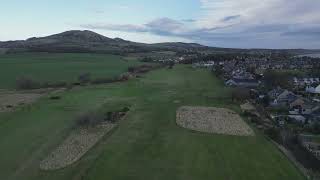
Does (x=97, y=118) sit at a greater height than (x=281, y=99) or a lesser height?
greater

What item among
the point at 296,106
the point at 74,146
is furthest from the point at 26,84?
the point at 296,106

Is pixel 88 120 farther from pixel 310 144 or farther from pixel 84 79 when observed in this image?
pixel 84 79

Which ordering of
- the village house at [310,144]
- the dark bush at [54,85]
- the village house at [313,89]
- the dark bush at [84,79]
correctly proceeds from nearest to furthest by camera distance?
the village house at [310,144] < the village house at [313,89] < the dark bush at [54,85] < the dark bush at [84,79]

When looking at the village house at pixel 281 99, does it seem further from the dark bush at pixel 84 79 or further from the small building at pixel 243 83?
the dark bush at pixel 84 79

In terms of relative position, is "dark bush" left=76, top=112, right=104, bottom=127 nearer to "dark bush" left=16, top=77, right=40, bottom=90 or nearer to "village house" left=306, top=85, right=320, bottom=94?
"dark bush" left=16, top=77, right=40, bottom=90

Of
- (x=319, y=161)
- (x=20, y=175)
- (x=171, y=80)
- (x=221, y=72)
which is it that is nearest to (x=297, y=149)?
(x=319, y=161)

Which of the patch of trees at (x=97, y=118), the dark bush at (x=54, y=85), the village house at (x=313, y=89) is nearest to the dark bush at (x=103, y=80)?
the dark bush at (x=54, y=85)
